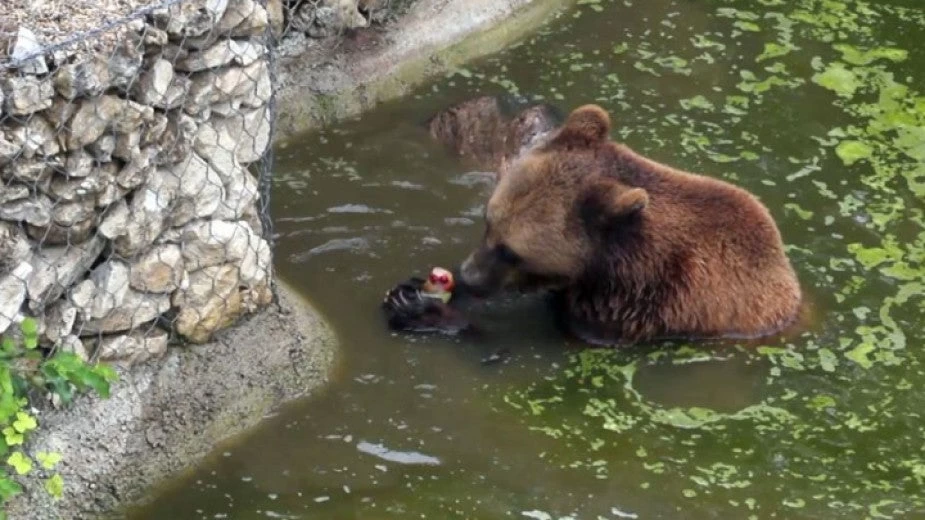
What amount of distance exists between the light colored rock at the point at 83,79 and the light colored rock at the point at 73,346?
87cm

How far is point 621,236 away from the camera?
6059 millimetres

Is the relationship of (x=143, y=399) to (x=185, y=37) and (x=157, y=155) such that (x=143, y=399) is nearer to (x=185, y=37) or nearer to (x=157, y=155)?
(x=157, y=155)

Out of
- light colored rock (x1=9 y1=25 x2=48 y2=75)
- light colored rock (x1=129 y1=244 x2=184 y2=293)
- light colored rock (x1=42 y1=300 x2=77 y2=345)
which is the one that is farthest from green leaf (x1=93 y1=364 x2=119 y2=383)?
light colored rock (x1=9 y1=25 x2=48 y2=75)

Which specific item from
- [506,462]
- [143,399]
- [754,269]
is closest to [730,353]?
[754,269]

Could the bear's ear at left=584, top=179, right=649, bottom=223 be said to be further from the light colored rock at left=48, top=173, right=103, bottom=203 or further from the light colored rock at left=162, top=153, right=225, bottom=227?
the light colored rock at left=48, top=173, right=103, bottom=203

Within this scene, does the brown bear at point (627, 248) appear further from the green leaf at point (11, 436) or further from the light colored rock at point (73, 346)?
the green leaf at point (11, 436)

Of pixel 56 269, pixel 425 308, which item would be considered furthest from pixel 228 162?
pixel 425 308

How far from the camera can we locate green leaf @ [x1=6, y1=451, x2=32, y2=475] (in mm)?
4641

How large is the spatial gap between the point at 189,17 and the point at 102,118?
0.56 m

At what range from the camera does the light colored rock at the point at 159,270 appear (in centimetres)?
530

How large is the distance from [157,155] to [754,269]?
262cm

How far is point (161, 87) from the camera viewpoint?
5156 mm

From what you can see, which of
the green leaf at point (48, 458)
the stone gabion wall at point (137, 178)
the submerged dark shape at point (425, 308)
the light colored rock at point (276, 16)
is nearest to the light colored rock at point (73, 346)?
the stone gabion wall at point (137, 178)

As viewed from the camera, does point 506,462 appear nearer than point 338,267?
Yes
